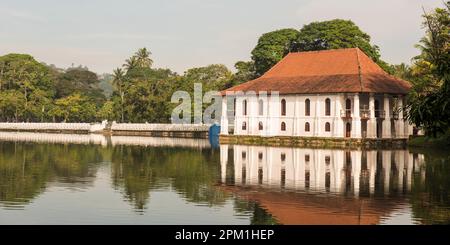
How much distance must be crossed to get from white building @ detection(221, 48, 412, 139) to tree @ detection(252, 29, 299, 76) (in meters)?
14.2

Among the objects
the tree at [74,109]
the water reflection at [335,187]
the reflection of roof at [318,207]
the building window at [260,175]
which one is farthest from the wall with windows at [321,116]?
the tree at [74,109]

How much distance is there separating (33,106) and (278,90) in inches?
2250

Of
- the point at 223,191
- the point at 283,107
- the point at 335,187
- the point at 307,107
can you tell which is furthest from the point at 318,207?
the point at 283,107

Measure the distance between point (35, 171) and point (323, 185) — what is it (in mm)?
15053

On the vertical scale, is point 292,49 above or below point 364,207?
above

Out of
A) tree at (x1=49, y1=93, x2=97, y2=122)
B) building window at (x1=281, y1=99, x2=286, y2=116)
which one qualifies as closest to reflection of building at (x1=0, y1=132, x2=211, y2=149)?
building window at (x1=281, y1=99, x2=286, y2=116)

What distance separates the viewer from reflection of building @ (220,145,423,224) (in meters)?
21.0

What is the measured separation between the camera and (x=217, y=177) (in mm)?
32594

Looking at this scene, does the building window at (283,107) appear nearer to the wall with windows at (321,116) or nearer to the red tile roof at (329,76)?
the wall with windows at (321,116)

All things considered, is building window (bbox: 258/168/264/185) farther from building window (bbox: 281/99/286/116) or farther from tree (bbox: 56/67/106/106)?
tree (bbox: 56/67/106/106)

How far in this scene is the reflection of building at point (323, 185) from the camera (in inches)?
828

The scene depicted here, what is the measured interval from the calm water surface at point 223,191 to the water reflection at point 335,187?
0.11 feet
